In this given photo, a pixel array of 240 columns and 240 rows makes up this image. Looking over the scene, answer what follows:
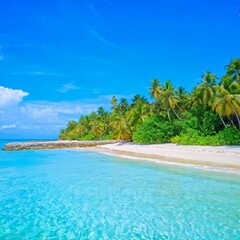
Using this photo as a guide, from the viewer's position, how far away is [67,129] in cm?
9406

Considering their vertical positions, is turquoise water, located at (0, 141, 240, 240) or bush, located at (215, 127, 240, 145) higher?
bush, located at (215, 127, 240, 145)

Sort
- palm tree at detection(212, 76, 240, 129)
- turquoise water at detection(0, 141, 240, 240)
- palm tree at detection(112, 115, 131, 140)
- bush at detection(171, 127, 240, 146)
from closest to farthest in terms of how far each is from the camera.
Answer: turquoise water at detection(0, 141, 240, 240) → palm tree at detection(212, 76, 240, 129) → bush at detection(171, 127, 240, 146) → palm tree at detection(112, 115, 131, 140)

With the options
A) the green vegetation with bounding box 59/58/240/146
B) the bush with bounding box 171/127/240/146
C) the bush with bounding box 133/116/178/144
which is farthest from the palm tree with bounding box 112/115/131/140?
the bush with bounding box 171/127/240/146

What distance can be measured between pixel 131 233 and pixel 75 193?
4943mm

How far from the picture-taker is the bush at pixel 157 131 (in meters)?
39.3

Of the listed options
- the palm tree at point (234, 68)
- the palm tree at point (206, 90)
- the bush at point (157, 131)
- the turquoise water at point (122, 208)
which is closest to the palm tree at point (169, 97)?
the bush at point (157, 131)

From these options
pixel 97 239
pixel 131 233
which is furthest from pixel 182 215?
pixel 97 239

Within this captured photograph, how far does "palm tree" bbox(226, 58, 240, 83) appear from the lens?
31913 millimetres

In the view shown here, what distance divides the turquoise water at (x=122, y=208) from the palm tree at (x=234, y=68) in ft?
70.1

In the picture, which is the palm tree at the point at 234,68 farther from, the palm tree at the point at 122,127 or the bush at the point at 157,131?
the palm tree at the point at 122,127

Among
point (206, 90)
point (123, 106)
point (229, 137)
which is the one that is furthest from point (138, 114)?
point (229, 137)

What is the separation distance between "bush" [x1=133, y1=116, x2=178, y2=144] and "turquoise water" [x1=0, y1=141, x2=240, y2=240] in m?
25.1

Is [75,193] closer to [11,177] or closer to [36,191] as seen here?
[36,191]

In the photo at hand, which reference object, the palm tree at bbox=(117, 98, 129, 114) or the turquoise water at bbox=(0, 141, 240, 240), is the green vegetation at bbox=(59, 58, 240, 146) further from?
the turquoise water at bbox=(0, 141, 240, 240)
